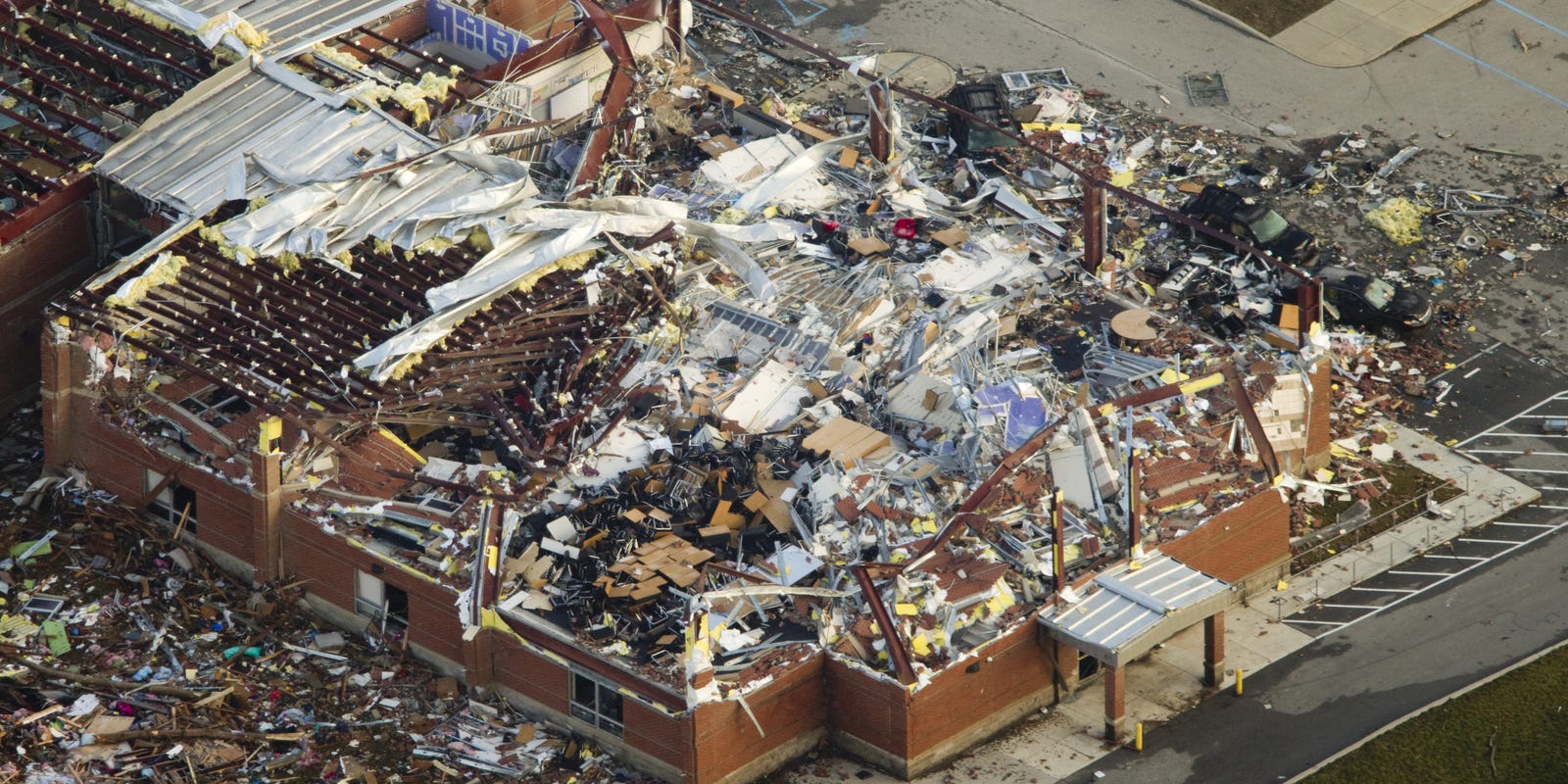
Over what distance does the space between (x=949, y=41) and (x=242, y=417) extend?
27136 mm

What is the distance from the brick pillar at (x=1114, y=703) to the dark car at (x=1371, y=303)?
14798 millimetres

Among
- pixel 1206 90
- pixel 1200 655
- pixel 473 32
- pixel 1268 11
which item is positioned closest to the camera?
pixel 1200 655

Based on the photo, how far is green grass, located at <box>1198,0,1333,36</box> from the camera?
6969 centimetres

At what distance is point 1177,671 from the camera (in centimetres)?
4862

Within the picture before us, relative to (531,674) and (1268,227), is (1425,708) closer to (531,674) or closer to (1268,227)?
(1268,227)

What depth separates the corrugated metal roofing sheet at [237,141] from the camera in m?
54.2

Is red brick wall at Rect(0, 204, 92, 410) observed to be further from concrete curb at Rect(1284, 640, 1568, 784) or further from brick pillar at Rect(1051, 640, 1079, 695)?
concrete curb at Rect(1284, 640, 1568, 784)

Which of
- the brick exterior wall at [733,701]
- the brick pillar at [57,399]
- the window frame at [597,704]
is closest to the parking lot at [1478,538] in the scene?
the brick exterior wall at [733,701]

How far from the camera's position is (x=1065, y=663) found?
47.4 meters

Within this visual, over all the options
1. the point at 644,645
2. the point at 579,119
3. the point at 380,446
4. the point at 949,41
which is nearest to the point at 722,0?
the point at 949,41

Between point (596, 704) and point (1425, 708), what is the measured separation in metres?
16.3

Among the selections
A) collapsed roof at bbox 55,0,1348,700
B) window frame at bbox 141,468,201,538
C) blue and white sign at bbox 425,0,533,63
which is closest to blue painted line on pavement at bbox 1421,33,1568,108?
collapsed roof at bbox 55,0,1348,700

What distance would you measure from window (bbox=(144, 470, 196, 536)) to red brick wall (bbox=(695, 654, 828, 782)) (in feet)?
42.4

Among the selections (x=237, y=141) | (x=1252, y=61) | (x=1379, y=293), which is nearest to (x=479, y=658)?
(x=237, y=141)
